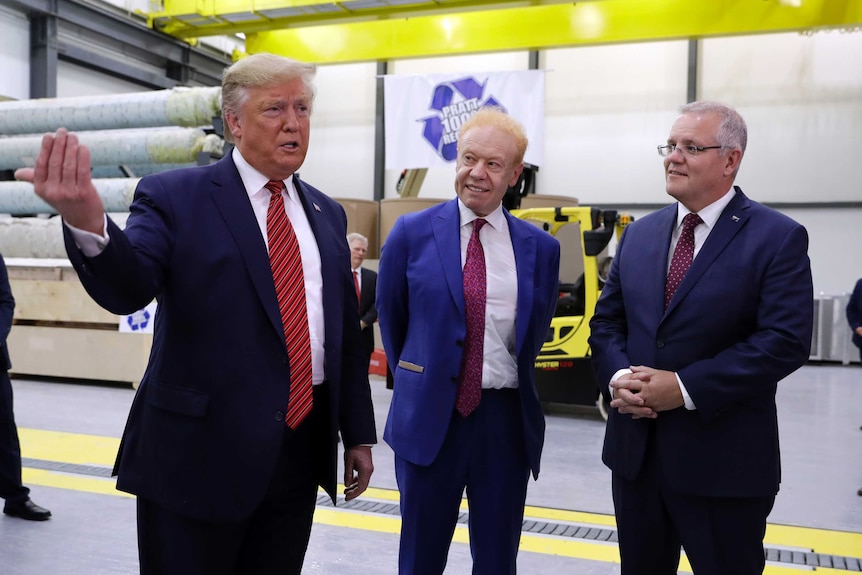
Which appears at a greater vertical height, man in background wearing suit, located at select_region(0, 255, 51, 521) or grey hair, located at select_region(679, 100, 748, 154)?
grey hair, located at select_region(679, 100, 748, 154)

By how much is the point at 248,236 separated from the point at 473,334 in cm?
84

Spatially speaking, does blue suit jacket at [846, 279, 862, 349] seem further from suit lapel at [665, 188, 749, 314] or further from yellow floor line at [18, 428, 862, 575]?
suit lapel at [665, 188, 749, 314]

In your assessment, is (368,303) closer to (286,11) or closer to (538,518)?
(538,518)

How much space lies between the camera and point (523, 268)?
2352mm

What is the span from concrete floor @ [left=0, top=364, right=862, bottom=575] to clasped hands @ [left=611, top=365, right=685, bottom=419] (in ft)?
5.25

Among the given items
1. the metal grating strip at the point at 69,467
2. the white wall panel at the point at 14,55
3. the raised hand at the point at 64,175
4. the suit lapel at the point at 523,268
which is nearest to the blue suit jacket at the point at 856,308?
the suit lapel at the point at 523,268

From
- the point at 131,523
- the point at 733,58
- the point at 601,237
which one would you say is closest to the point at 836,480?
the point at 601,237

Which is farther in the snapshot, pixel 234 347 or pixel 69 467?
pixel 69 467

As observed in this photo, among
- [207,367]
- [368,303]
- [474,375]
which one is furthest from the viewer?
[368,303]

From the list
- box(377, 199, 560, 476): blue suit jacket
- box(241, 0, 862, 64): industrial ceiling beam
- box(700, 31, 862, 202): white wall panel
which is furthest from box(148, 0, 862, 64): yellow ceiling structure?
box(377, 199, 560, 476): blue suit jacket

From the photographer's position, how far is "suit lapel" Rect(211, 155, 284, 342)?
1688 mm

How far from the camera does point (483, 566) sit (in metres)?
2.28

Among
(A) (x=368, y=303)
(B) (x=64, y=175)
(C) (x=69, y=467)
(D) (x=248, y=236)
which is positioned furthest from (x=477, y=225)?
(A) (x=368, y=303)

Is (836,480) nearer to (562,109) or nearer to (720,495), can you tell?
(720,495)
